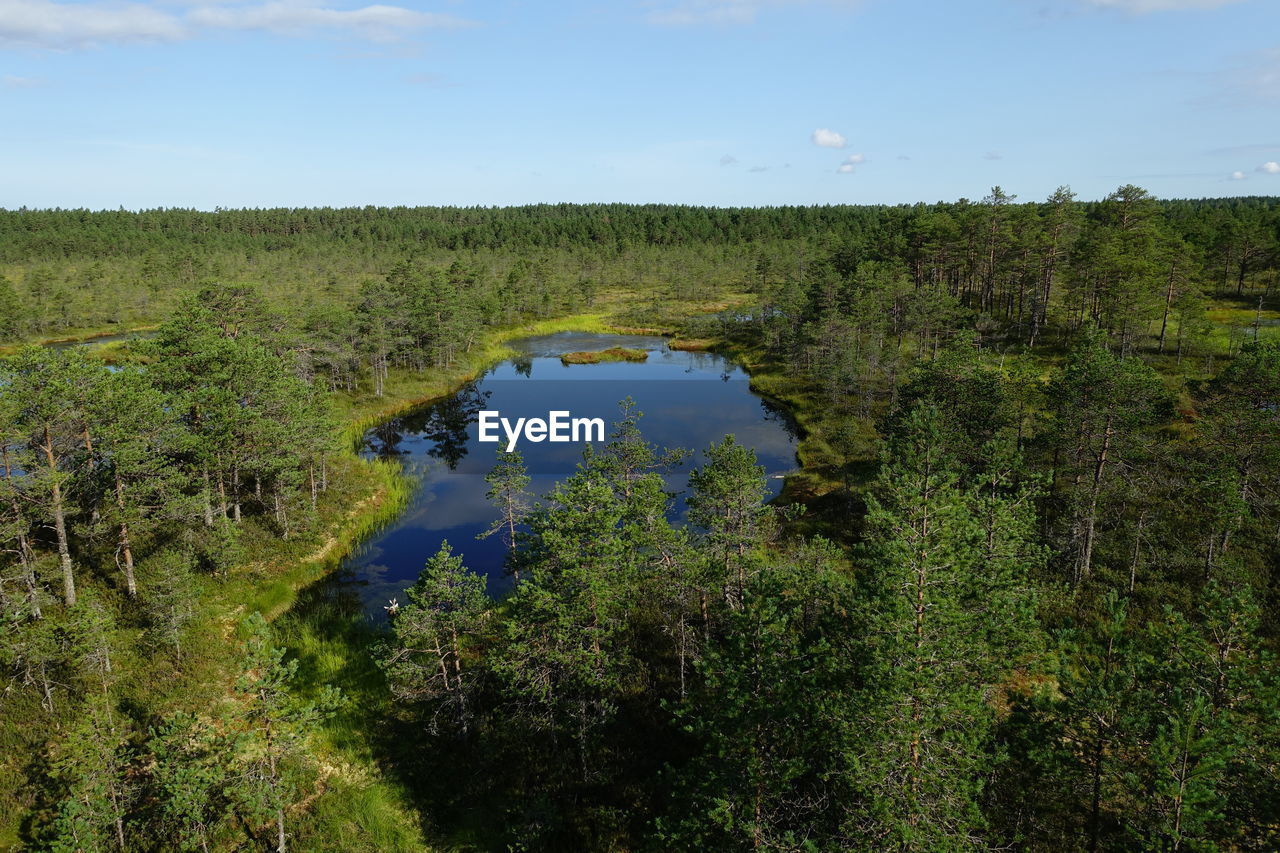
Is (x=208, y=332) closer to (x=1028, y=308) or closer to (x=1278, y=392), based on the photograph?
(x=1278, y=392)

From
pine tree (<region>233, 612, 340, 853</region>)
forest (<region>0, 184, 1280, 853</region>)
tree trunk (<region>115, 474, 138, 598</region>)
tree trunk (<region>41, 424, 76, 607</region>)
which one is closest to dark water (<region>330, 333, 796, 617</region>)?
forest (<region>0, 184, 1280, 853</region>)

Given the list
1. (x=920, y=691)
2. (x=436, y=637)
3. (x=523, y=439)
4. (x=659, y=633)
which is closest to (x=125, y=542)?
(x=436, y=637)

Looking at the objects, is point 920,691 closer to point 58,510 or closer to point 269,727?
point 269,727

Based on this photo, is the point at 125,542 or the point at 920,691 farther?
the point at 125,542

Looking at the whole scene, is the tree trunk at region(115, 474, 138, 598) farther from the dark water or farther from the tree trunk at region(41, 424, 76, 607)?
the dark water

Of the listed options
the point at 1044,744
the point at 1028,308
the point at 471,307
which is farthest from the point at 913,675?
the point at 471,307
